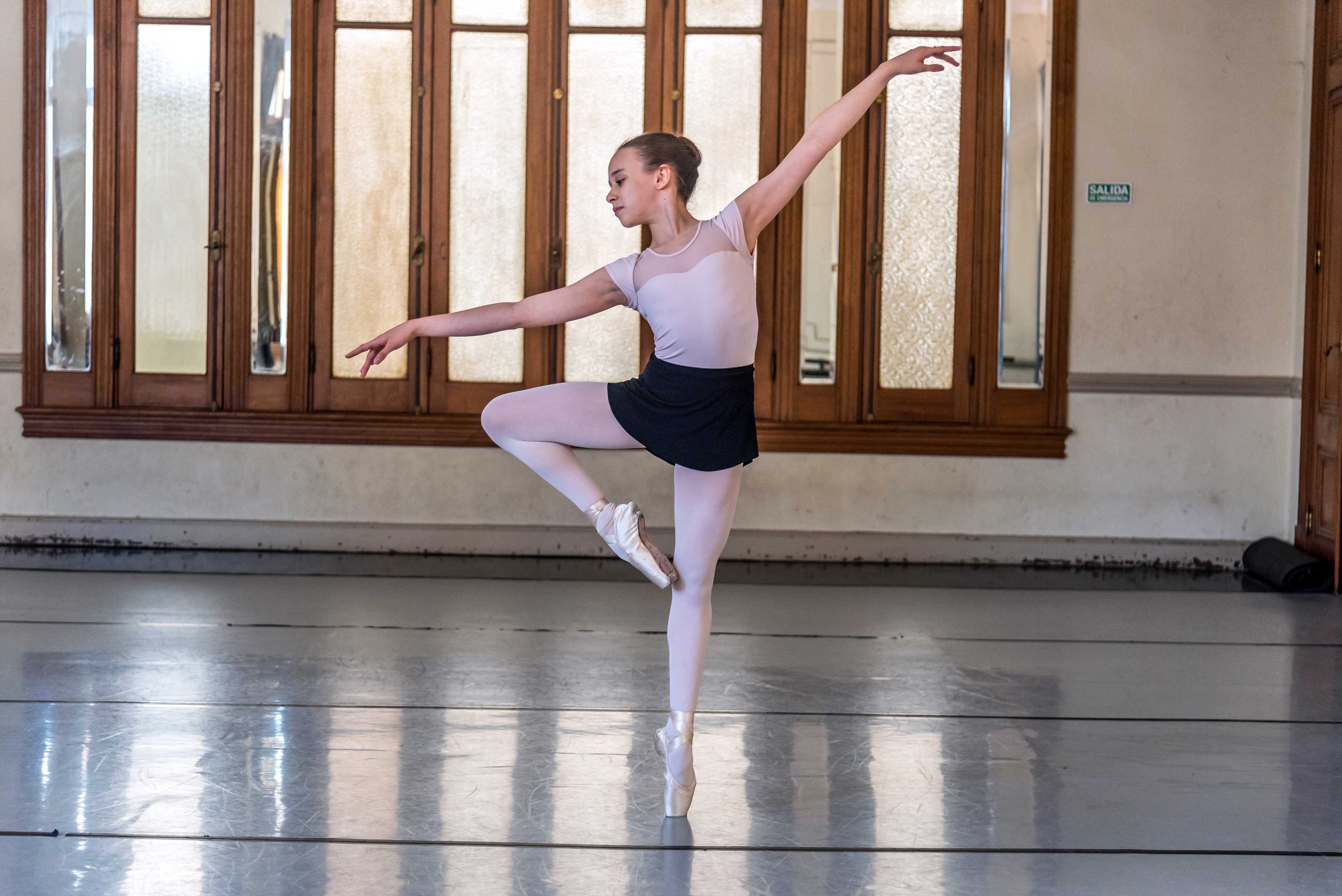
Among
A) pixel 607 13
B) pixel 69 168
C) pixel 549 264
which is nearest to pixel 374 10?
pixel 607 13

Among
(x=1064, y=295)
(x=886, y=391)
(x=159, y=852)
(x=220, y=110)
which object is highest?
(x=220, y=110)

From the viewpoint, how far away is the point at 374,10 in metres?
6.39

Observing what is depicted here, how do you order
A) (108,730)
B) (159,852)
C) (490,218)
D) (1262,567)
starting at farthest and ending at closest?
(490,218)
(1262,567)
(108,730)
(159,852)

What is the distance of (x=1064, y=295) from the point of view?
6422 millimetres

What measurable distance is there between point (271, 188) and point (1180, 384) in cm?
459

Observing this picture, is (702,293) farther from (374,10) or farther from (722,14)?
(374,10)

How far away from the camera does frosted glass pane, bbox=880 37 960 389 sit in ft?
20.9

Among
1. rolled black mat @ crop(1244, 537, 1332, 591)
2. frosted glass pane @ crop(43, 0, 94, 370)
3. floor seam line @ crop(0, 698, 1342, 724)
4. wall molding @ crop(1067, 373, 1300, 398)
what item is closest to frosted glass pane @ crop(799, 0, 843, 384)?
wall molding @ crop(1067, 373, 1300, 398)

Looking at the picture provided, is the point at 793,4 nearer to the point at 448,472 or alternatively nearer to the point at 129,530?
the point at 448,472

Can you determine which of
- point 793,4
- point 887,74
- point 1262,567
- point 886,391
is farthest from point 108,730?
point 1262,567

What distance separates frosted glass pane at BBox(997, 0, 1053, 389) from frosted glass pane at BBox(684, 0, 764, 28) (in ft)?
4.05

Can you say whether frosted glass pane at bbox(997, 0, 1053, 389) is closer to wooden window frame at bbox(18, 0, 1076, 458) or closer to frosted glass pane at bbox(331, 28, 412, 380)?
wooden window frame at bbox(18, 0, 1076, 458)

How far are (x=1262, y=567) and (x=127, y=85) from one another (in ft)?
19.4

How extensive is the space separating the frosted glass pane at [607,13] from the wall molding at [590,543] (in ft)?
8.18
